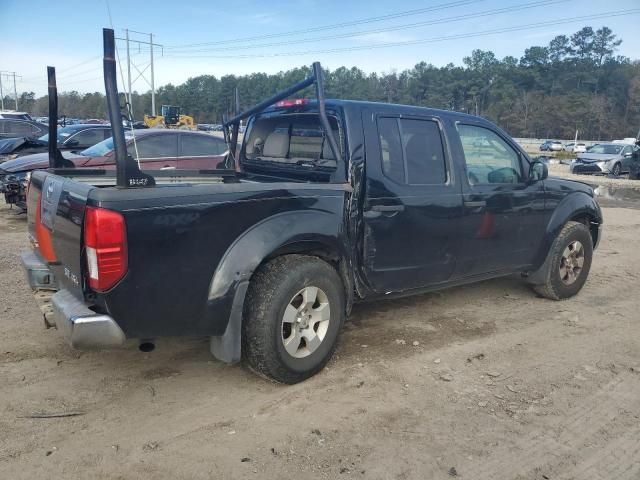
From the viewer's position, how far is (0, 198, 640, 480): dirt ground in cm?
279

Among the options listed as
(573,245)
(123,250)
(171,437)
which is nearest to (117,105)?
(123,250)

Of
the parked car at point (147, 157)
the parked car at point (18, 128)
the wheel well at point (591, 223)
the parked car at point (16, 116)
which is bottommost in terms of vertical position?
the wheel well at point (591, 223)

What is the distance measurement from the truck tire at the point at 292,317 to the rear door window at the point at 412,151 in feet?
3.31

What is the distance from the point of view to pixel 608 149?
2630 cm

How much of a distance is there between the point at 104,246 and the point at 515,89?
10131 centimetres

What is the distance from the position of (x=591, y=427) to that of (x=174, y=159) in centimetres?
778

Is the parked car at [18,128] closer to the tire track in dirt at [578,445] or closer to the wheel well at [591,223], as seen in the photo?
the wheel well at [591,223]

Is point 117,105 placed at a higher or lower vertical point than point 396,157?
higher

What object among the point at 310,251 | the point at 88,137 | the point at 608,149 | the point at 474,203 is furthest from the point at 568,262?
the point at 608,149

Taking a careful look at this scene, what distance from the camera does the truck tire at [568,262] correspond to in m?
5.49

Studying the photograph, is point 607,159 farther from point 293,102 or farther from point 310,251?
point 310,251

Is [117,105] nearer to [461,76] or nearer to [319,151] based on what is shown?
[319,151]

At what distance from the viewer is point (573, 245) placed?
569 centimetres

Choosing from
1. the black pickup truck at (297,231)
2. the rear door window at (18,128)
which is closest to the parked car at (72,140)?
the rear door window at (18,128)
